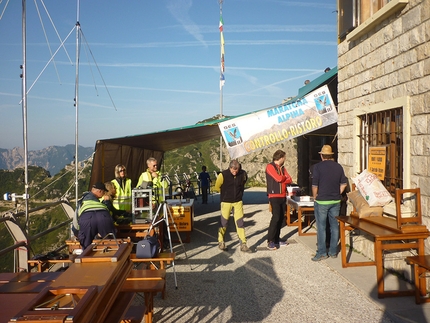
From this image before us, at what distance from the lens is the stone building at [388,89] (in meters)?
4.70

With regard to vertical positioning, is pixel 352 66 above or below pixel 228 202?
above

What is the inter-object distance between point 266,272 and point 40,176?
48.9 meters

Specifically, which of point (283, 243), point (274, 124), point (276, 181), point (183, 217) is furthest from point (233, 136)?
point (283, 243)

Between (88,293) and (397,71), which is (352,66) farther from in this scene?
(88,293)

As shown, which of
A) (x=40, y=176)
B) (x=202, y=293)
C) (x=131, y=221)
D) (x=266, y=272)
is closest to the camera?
(x=202, y=293)

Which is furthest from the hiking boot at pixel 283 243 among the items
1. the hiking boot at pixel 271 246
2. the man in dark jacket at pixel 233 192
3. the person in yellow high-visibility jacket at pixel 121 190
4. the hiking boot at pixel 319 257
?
the person in yellow high-visibility jacket at pixel 121 190

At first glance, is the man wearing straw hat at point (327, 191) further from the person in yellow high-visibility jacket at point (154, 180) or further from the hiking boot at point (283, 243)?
the person in yellow high-visibility jacket at point (154, 180)

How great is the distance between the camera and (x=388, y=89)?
5.58 m

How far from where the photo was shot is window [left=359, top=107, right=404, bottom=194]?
5.45 metres

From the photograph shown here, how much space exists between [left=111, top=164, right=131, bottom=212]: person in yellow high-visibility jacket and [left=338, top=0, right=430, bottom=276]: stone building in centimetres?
397

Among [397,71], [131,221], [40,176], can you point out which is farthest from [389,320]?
[40,176]

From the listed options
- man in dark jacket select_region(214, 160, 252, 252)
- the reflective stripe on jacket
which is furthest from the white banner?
the reflective stripe on jacket

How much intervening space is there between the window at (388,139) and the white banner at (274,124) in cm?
189

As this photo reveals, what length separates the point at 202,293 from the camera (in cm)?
509
